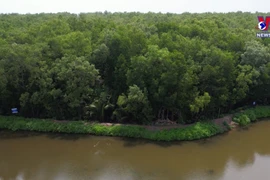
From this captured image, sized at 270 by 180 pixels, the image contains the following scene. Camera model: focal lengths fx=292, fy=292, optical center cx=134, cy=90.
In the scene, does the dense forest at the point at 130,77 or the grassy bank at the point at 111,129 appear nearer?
the grassy bank at the point at 111,129

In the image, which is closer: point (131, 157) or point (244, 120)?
point (131, 157)

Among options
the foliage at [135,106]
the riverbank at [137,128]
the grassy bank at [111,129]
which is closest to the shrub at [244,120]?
the riverbank at [137,128]

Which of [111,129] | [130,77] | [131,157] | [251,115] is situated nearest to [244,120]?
[251,115]

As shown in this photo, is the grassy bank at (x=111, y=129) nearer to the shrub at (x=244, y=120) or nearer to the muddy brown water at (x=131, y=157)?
the muddy brown water at (x=131, y=157)

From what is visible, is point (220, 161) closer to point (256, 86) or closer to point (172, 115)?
point (172, 115)

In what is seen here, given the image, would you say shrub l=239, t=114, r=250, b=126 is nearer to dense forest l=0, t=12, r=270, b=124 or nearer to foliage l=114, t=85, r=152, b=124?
dense forest l=0, t=12, r=270, b=124

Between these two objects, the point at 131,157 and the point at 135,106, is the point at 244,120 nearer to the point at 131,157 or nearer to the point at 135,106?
the point at 135,106

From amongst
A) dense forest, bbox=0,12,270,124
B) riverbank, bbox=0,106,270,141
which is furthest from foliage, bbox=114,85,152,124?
riverbank, bbox=0,106,270,141
